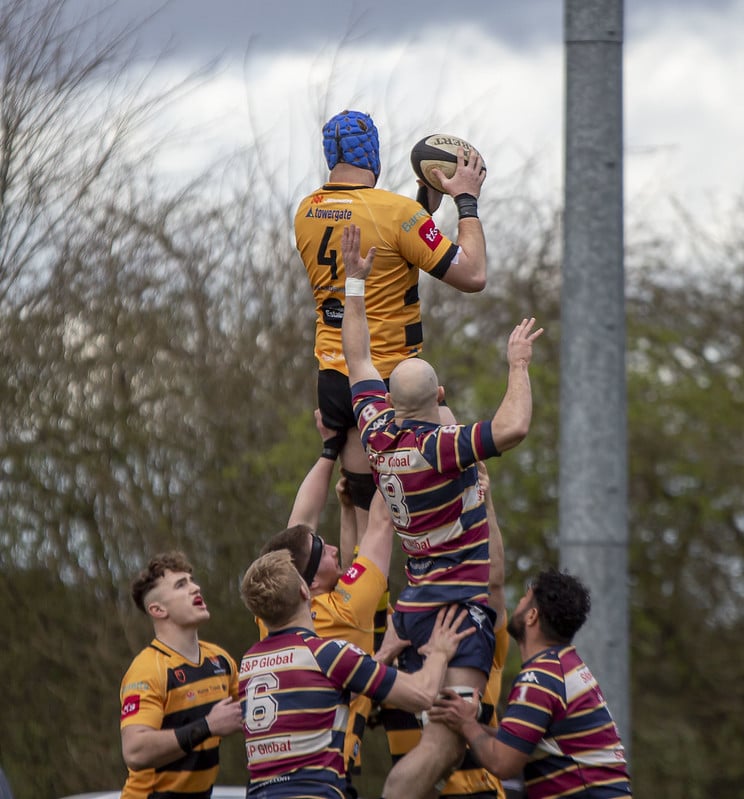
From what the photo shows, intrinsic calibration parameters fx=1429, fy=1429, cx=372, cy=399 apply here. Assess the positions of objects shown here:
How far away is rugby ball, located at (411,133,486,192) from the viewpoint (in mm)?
6449

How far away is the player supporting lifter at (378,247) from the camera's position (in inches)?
246

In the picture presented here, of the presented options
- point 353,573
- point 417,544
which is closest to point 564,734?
point 417,544

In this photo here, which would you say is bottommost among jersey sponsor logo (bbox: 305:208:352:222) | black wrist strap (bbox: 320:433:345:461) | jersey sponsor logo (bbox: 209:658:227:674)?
jersey sponsor logo (bbox: 209:658:227:674)

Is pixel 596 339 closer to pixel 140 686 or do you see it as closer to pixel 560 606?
pixel 560 606

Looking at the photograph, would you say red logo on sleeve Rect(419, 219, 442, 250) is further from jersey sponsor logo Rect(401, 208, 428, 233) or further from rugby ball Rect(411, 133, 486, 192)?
rugby ball Rect(411, 133, 486, 192)

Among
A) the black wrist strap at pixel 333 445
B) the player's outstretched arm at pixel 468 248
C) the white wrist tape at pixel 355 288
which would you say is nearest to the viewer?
the white wrist tape at pixel 355 288

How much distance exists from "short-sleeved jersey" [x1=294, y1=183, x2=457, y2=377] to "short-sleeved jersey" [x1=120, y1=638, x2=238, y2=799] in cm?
151

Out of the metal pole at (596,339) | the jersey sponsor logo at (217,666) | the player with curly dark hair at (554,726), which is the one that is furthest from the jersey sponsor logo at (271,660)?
the metal pole at (596,339)

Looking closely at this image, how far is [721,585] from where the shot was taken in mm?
15359

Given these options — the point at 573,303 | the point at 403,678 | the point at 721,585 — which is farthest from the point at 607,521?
the point at 721,585

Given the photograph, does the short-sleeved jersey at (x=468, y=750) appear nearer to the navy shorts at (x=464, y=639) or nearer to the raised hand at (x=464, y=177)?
the navy shorts at (x=464, y=639)

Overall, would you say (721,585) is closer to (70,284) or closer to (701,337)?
(701,337)

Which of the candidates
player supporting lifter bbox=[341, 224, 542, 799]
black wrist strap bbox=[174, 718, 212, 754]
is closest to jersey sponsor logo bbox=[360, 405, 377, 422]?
player supporting lifter bbox=[341, 224, 542, 799]

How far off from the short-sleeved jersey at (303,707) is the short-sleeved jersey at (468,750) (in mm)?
917
